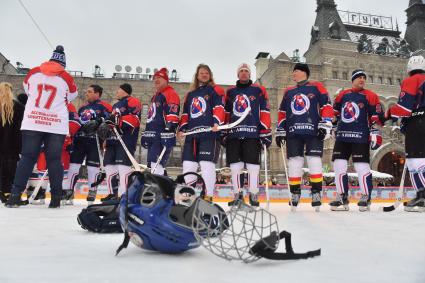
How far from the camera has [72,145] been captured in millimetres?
6445

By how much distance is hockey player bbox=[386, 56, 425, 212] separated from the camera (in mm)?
5066

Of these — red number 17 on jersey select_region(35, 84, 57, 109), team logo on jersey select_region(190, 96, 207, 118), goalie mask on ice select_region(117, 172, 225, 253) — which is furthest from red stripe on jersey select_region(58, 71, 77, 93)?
goalie mask on ice select_region(117, 172, 225, 253)

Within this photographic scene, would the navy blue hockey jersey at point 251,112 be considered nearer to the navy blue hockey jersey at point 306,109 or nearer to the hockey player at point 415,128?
the navy blue hockey jersey at point 306,109

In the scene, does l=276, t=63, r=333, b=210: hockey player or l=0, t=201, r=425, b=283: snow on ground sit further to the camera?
l=276, t=63, r=333, b=210: hockey player

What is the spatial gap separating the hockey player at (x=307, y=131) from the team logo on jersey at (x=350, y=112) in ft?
1.78

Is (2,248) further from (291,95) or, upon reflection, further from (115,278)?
(291,95)

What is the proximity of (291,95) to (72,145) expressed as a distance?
13.6ft

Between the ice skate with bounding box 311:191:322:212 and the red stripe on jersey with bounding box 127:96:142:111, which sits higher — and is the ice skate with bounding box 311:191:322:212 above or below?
below

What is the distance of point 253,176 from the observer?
5.34m

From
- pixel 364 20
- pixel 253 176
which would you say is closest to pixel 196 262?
pixel 253 176

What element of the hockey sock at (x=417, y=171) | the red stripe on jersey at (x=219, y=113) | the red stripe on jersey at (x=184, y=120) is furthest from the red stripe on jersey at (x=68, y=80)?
the hockey sock at (x=417, y=171)

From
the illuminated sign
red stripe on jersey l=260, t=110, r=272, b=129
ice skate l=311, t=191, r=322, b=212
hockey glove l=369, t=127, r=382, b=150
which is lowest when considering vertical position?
ice skate l=311, t=191, r=322, b=212

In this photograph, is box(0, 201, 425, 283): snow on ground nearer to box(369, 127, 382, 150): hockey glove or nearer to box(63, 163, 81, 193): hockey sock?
box(369, 127, 382, 150): hockey glove

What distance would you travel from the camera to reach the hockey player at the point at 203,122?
505cm
